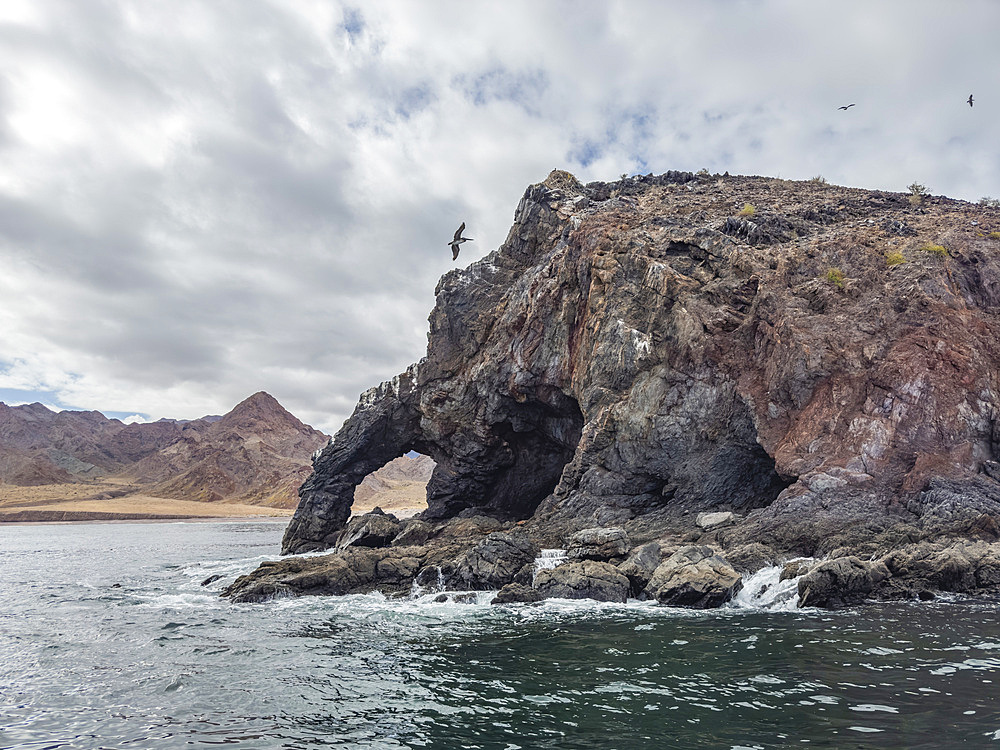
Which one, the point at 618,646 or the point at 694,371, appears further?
the point at 694,371

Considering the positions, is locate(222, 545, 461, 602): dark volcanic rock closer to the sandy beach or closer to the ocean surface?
the ocean surface

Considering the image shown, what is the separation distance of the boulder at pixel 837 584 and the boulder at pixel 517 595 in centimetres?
983

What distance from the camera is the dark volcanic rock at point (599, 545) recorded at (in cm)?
2827

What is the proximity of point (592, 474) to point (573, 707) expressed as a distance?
24.0 m

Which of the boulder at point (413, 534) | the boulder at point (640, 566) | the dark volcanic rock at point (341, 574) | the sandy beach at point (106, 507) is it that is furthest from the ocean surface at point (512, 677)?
the sandy beach at point (106, 507)

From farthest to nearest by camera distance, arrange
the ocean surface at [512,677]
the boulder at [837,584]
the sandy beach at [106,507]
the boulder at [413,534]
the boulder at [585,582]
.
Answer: the sandy beach at [106,507]
the boulder at [413,534]
the boulder at [585,582]
the boulder at [837,584]
the ocean surface at [512,677]

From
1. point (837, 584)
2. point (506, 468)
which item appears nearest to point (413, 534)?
point (506, 468)

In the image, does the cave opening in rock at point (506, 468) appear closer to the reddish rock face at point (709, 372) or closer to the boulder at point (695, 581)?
the reddish rock face at point (709, 372)

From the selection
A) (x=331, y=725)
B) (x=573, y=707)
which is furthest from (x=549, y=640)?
(x=331, y=725)

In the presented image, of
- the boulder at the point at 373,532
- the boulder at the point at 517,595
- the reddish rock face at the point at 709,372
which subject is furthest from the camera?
the boulder at the point at 373,532

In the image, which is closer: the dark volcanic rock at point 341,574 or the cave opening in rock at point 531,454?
the dark volcanic rock at point 341,574

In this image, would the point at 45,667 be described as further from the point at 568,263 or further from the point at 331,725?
the point at 568,263

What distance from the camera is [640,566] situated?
25.1 metres

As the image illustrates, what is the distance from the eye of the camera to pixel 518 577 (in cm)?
2728
